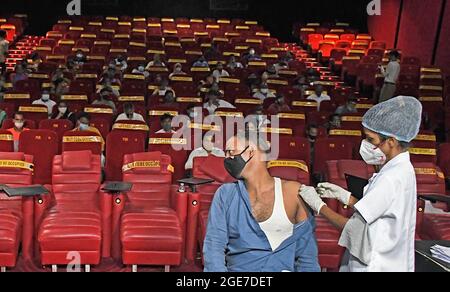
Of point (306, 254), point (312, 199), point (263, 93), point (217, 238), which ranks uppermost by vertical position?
point (312, 199)

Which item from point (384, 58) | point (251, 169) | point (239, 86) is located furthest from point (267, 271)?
point (384, 58)

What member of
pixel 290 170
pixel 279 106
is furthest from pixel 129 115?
pixel 290 170

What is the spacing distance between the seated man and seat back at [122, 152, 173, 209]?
8.77ft

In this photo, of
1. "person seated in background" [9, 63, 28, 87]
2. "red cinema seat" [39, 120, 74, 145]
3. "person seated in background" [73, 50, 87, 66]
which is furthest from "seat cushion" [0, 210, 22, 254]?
"person seated in background" [73, 50, 87, 66]

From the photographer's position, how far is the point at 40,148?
655cm

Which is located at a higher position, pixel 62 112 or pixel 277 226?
pixel 277 226

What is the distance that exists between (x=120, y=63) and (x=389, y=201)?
1103 centimetres

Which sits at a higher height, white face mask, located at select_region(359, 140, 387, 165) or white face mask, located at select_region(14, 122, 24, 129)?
white face mask, located at select_region(359, 140, 387, 165)

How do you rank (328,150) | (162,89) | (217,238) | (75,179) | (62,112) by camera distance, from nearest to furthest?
(217,238) < (75,179) < (328,150) < (62,112) < (162,89)

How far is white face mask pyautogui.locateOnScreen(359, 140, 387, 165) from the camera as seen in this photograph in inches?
103

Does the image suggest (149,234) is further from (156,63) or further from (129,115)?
(156,63)

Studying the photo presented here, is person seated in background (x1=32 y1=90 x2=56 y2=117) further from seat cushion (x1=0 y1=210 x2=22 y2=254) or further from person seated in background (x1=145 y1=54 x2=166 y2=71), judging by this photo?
seat cushion (x1=0 y1=210 x2=22 y2=254)
